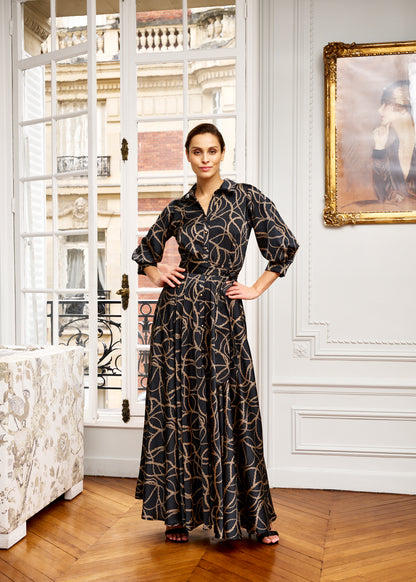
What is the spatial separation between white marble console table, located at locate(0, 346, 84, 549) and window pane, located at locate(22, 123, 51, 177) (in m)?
1.13

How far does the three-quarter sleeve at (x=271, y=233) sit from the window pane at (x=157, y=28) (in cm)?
136

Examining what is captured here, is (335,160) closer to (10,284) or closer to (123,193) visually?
(123,193)

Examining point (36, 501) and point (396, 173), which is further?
point (396, 173)

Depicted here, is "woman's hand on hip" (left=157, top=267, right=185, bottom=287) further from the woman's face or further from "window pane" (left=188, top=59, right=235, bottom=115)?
"window pane" (left=188, top=59, right=235, bottom=115)

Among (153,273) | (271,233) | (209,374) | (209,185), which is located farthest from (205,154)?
(209,374)

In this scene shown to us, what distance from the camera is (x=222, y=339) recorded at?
231 cm

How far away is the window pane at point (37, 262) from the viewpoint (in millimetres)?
3465

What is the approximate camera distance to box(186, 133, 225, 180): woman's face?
233cm

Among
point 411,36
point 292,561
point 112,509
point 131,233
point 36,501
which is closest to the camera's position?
point 292,561

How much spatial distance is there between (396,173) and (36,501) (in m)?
2.27

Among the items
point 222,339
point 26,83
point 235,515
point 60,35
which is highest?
point 60,35

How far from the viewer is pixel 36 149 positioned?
3.55 meters

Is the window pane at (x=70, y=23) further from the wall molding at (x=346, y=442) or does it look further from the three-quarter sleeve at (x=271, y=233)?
the wall molding at (x=346, y=442)

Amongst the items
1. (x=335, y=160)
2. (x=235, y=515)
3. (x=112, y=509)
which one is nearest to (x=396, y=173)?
(x=335, y=160)
